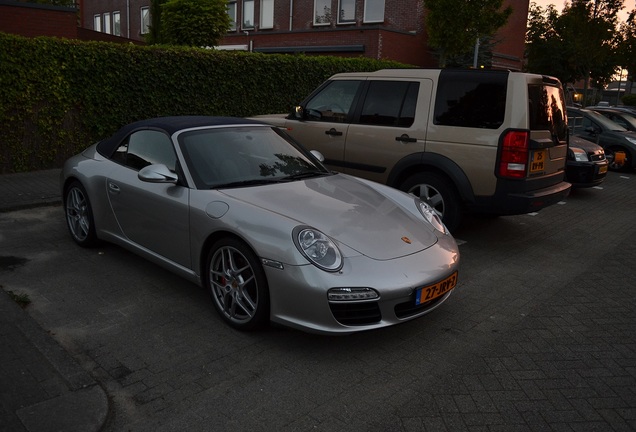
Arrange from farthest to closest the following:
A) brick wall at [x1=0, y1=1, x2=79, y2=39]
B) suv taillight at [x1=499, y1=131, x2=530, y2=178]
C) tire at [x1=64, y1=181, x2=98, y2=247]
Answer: brick wall at [x1=0, y1=1, x2=79, y2=39] < suv taillight at [x1=499, y1=131, x2=530, y2=178] < tire at [x1=64, y1=181, x2=98, y2=247]

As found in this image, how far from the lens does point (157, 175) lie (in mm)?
4426

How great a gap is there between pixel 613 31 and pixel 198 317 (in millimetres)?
28860

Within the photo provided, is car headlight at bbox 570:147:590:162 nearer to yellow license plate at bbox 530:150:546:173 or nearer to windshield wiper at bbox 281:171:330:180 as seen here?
yellow license plate at bbox 530:150:546:173

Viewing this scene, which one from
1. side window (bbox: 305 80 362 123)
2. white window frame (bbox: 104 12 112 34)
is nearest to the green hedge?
side window (bbox: 305 80 362 123)

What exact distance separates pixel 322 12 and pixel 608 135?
1833 centimetres

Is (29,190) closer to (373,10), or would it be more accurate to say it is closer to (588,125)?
(588,125)

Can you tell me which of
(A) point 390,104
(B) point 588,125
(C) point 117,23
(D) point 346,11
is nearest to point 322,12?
(D) point 346,11

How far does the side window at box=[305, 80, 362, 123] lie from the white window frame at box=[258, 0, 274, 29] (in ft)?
81.4

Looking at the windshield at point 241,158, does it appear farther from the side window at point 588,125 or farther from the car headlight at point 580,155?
the side window at point 588,125

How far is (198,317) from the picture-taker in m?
4.31

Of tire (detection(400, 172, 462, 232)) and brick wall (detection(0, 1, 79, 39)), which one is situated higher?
brick wall (detection(0, 1, 79, 39))

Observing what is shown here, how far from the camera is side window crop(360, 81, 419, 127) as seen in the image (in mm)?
6816

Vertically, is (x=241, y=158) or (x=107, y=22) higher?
(x=107, y=22)

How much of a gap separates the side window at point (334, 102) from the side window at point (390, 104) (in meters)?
0.27
